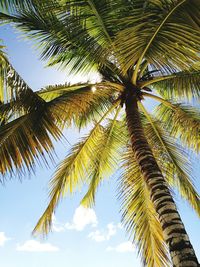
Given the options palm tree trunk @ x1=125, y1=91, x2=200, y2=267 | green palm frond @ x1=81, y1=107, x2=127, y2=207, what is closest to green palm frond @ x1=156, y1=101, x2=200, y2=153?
green palm frond @ x1=81, y1=107, x2=127, y2=207

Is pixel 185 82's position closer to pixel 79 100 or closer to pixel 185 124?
pixel 185 124

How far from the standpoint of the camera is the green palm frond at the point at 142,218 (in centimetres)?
712

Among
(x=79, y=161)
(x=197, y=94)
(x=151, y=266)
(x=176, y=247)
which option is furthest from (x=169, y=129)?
(x=176, y=247)

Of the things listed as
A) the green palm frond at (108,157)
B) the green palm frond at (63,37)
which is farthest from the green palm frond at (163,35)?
the green palm frond at (108,157)

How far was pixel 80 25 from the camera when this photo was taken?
560cm

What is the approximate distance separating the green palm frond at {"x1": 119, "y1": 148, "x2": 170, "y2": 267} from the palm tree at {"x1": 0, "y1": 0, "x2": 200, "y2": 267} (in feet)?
0.07

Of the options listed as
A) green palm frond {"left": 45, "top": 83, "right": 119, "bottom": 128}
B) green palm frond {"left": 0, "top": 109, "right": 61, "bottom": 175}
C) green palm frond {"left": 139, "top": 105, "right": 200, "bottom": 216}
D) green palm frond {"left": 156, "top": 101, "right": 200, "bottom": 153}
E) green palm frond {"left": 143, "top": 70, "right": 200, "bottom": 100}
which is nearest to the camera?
green palm frond {"left": 0, "top": 109, "right": 61, "bottom": 175}

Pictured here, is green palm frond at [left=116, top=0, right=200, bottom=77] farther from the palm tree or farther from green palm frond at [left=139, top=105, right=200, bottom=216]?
green palm frond at [left=139, top=105, right=200, bottom=216]

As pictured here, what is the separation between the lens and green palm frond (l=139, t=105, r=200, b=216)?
819cm

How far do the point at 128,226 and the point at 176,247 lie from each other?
356cm

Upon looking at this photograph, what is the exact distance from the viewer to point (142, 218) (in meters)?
7.45

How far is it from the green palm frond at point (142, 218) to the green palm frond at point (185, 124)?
1.60 metres

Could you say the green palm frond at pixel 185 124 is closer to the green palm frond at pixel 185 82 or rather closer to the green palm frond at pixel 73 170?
the green palm frond at pixel 185 82

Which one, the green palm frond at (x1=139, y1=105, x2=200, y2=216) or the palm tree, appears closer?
the palm tree
